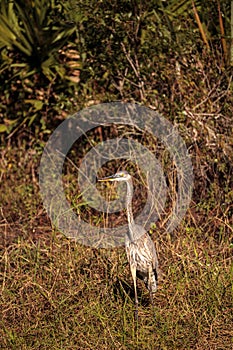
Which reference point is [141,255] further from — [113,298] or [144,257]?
[113,298]

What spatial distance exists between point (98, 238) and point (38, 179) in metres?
2.28

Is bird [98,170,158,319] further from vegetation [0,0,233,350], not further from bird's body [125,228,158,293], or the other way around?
vegetation [0,0,233,350]

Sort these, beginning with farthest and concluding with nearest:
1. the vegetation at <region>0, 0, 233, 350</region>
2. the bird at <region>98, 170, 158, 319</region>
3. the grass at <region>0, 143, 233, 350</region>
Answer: the bird at <region>98, 170, 158, 319</region>, the vegetation at <region>0, 0, 233, 350</region>, the grass at <region>0, 143, 233, 350</region>

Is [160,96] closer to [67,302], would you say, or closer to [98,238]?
[98,238]

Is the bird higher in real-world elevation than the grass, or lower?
higher

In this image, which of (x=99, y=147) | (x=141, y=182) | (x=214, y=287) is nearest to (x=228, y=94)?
(x=141, y=182)

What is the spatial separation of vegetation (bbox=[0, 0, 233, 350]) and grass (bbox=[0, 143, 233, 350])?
0.03 ft

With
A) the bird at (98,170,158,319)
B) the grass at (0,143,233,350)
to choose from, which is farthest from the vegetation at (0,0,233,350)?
the bird at (98,170,158,319)

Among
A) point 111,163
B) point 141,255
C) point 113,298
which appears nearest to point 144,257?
point 141,255

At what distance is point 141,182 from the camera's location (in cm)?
655

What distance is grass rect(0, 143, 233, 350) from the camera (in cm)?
429

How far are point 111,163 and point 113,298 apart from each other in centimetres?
262

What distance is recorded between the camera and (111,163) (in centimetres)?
712

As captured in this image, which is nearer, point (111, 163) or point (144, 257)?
point (144, 257)
